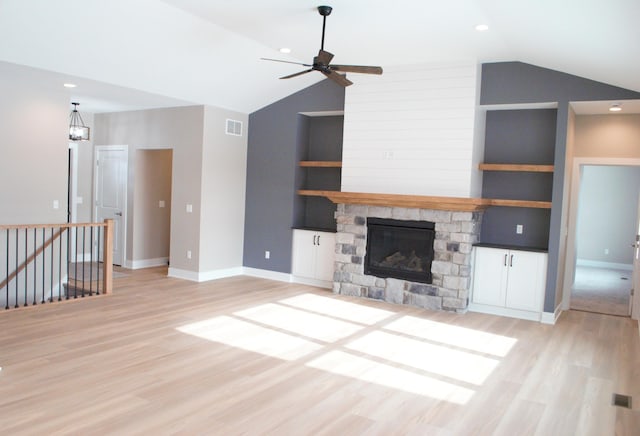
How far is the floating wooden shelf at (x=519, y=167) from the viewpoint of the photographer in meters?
6.35

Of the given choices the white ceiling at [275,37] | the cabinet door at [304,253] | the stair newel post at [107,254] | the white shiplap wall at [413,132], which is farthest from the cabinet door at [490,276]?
the stair newel post at [107,254]

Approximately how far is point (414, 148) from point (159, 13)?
11.5ft

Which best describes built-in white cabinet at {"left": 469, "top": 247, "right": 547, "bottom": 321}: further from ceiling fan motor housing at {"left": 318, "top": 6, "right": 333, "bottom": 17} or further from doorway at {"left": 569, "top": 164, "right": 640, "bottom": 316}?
doorway at {"left": 569, "top": 164, "right": 640, "bottom": 316}

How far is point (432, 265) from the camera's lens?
6742mm

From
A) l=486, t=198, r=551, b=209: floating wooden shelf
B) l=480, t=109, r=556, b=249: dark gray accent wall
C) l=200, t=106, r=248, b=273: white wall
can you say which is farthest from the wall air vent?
l=486, t=198, r=551, b=209: floating wooden shelf

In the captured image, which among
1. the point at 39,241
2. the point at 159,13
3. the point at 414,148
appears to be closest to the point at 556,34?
the point at 414,148

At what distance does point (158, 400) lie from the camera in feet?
11.7

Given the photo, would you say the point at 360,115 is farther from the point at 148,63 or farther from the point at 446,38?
the point at 148,63

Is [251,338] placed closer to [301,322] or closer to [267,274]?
[301,322]

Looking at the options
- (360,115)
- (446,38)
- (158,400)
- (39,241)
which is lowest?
(158,400)

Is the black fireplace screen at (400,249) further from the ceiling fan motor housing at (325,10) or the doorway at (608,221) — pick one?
the doorway at (608,221)

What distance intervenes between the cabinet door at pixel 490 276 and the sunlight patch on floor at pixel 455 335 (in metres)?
0.97

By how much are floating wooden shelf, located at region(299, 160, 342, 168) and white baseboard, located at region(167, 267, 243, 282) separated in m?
2.13

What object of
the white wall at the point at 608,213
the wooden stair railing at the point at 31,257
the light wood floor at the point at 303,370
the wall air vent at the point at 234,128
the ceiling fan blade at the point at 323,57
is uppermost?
the ceiling fan blade at the point at 323,57
